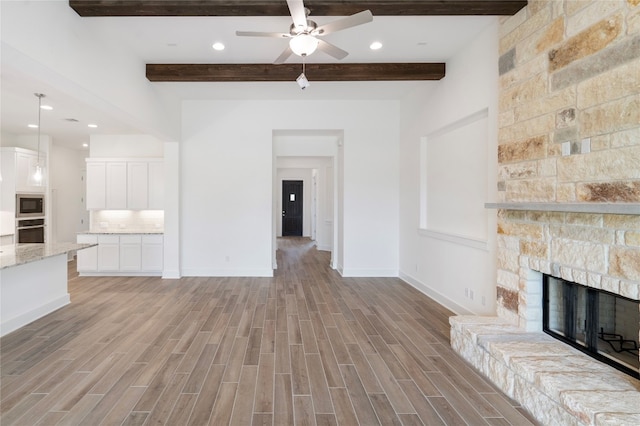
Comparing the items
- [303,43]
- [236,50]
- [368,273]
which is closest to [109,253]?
[236,50]

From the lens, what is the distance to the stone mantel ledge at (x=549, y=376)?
70.9 inches

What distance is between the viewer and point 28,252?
12.3 ft

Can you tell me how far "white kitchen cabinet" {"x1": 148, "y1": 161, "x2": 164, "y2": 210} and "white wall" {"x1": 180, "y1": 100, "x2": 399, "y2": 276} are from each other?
0.80m

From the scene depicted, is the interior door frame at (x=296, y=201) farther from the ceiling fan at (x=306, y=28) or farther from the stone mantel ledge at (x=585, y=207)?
the stone mantel ledge at (x=585, y=207)

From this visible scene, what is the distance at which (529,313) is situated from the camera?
2842mm

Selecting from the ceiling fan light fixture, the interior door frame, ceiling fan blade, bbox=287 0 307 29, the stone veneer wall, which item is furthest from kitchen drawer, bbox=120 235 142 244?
the interior door frame

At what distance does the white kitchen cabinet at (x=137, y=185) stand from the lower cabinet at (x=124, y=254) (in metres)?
0.74

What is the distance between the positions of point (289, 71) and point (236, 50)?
0.79 metres

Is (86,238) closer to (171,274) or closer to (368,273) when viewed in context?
(171,274)

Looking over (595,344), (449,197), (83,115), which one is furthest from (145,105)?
(595,344)

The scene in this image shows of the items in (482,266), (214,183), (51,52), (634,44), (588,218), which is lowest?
(482,266)

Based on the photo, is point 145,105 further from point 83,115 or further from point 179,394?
point 179,394

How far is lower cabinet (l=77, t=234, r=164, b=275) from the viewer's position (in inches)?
241

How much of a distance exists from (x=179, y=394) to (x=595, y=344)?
10.1 feet
